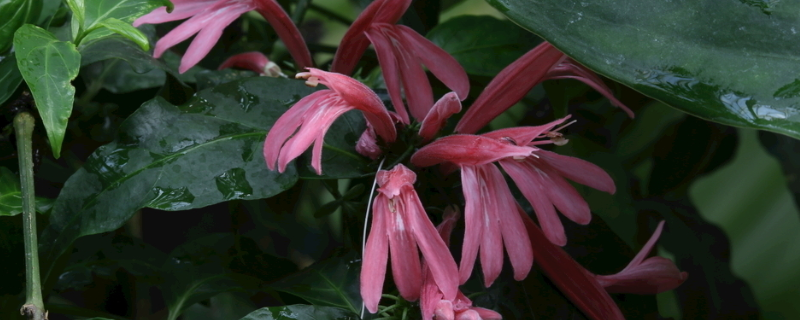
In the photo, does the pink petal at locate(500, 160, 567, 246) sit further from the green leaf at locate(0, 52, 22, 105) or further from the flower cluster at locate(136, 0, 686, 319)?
the green leaf at locate(0, 52, 22, 105)

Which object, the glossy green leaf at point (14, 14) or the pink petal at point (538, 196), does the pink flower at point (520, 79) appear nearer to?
the pink petal at point (538, 196)

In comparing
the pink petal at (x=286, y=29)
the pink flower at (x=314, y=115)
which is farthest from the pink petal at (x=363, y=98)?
the pink petal at (x=286, y=29)

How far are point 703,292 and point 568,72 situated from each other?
9.0 inches

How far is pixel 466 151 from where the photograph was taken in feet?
1.12

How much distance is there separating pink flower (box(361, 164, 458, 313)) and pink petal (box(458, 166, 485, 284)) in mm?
12

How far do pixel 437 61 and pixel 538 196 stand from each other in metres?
0.12

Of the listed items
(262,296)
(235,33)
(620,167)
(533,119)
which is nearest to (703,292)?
(620,167)

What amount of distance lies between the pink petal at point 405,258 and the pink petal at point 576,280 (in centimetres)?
10

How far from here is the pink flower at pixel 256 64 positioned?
47 centimetres

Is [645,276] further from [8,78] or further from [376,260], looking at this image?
[8,78]

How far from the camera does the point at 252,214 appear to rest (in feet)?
1.93

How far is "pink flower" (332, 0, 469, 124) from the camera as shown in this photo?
1.31ft

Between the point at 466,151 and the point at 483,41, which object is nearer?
the point at 466,151

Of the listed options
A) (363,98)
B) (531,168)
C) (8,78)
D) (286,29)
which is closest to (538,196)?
(531,168)
